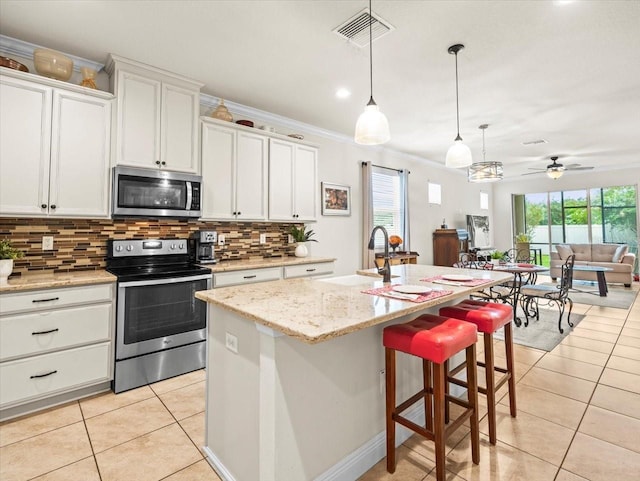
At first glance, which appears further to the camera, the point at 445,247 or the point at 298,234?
the point at 445,247

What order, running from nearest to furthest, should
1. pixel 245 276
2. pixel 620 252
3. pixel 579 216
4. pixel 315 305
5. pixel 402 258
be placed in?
pixel 315 305 < pixel 245 276 < pixel 402 258 < pixel 620 252 < pixel 579 216

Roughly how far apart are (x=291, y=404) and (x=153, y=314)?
6.12 feet

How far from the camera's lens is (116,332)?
2.60 metres

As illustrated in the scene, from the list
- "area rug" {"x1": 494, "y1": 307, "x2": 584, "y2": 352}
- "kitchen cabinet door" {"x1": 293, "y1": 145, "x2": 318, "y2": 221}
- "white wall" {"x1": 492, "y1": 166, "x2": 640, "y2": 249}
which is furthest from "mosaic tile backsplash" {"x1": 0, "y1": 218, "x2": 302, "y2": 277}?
"white wall" {"x1": 492, "y1": 166, "x2": 640, "y2": 249}

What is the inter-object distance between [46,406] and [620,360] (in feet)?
16.5

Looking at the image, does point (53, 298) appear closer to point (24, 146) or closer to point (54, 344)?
point (54, 344)

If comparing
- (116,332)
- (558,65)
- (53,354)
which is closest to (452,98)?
(558,65)

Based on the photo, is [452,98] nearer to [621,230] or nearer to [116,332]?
[116,332]

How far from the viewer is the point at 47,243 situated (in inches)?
108

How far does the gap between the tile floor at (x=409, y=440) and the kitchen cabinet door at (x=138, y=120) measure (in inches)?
78.4

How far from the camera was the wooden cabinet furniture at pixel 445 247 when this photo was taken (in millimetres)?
6758

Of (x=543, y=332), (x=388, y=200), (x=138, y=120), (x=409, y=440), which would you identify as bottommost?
(x=409, y=440)

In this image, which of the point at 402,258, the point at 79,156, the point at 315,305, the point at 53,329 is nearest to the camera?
the point at 315,305

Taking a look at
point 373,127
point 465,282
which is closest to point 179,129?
point 373,127
